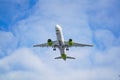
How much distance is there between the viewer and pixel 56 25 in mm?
152375

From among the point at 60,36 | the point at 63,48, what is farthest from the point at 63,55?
the point at 60,36

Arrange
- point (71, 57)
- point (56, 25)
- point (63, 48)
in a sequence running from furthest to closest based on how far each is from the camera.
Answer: point (71, 57) < point (63, 48) < point (56, 25)

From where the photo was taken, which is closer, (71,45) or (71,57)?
(71,45)

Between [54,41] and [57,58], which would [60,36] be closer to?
[54,41]

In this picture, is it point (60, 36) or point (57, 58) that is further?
point (57, 58)

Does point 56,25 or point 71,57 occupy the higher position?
point 56,25

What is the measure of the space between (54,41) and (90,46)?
1631 cm

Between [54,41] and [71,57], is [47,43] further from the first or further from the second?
[71,57]

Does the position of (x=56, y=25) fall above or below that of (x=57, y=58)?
above

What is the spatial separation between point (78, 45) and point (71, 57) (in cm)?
994

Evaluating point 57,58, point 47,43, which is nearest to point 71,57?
point 57,58

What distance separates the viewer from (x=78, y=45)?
166m

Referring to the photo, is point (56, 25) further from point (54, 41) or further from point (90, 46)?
point (90, 46)

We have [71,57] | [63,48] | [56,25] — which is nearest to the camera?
[56,25]
